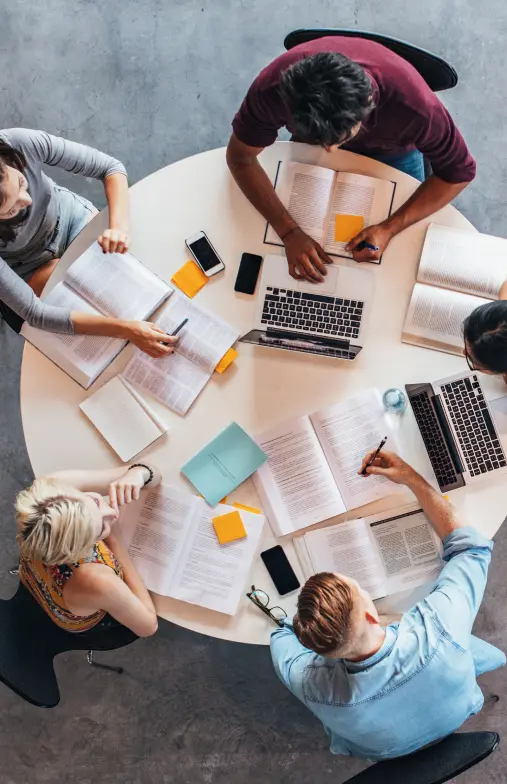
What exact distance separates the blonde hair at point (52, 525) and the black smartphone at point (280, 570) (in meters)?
0.55

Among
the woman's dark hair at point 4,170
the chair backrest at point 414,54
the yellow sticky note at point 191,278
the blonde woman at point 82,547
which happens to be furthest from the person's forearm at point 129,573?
the chair backrest at point 414,54

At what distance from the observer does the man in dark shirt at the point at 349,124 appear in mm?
1655

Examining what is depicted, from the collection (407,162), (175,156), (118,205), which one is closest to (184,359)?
(118,205)

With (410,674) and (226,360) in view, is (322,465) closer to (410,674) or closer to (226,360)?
(226,360)

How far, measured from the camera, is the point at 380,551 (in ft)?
6.70

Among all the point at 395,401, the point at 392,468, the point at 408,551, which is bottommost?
the point at 408,551

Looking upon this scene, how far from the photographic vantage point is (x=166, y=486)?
2.10 metres

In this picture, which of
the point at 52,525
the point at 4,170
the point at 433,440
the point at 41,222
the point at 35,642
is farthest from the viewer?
the point at 41,222

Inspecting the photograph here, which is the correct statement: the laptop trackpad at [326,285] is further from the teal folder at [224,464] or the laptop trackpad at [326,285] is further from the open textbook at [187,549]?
the open textbook at [187,549]

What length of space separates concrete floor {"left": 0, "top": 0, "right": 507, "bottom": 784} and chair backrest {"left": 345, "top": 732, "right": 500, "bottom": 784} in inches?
42.0

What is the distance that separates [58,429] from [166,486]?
40cm

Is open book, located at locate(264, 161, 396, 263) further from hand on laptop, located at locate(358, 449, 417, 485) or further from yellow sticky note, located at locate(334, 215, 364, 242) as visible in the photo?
hand on laptop, located at locate(358, 449, 417, 485)

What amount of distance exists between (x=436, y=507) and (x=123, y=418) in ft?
3.32

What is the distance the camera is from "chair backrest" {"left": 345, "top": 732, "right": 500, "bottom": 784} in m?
1.67
